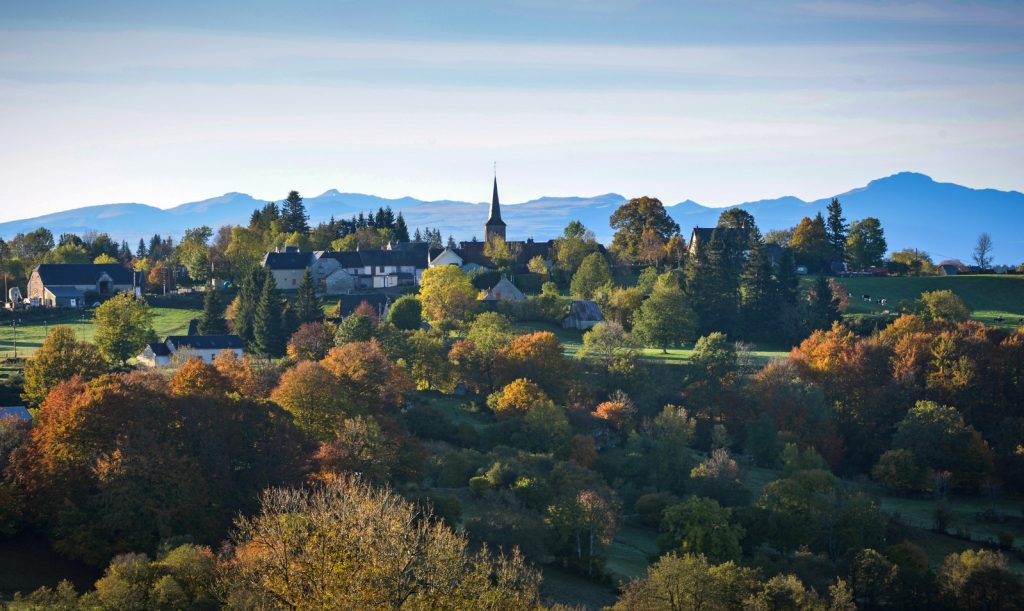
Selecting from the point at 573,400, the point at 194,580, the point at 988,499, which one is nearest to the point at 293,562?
the point at 194,580

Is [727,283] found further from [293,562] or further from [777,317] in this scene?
[293,562]

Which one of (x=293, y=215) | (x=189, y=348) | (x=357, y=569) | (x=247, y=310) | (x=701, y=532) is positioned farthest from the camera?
(x=293, y=215)

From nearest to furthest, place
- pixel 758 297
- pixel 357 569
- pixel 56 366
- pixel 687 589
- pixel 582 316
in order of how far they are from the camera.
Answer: pixel 357 569, pixel 687 589, pixel 56 366, pixel 582 316, pixel 758 297

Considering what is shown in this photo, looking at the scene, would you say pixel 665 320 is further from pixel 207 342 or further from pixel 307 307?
pixel 207 342

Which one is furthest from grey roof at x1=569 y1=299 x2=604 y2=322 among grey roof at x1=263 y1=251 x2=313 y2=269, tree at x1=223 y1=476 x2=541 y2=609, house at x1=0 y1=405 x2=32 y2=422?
tree at x1=223 y1=476 x2=541 y2=609

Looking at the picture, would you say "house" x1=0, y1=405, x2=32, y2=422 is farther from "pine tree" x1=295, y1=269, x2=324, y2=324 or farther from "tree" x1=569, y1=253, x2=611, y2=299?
"tree" x1=569, y1=253, x2=611, y2=299

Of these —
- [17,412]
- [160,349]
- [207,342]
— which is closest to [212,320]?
[207,342]
